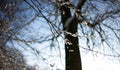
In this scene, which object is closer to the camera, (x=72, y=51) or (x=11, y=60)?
(x=11, y=60)

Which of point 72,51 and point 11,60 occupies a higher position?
point 72,51

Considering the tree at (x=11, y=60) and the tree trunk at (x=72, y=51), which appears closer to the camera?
the tree at (x=11, y=60)

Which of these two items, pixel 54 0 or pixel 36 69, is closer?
pixel 54 0

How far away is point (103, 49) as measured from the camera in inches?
447

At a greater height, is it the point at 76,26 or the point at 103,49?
the point at 76,26

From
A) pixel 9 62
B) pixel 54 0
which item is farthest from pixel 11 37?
pixel 54 0

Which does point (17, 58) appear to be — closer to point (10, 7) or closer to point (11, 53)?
point (11, 53)

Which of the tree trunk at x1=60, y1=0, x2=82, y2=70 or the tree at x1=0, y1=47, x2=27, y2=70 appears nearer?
the tree at x1=0, y1=47, x2=27, y2=70

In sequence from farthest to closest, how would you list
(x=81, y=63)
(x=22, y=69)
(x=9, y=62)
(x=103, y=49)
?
(x=103, y=49) → (x=81, y=63) → (x=22, y=69) → (x=9, y=62)

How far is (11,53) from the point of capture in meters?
6.81

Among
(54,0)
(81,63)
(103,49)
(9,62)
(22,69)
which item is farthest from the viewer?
(103,49)

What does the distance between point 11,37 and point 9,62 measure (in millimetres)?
738

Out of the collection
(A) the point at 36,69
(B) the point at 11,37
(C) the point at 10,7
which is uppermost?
(C) the point at 10,7

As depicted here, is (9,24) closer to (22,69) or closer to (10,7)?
(10,7)
